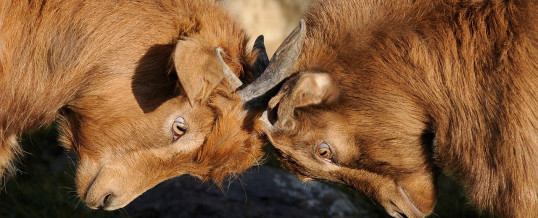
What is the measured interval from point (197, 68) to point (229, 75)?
0.30 m

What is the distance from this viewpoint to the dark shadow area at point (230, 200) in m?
7.14

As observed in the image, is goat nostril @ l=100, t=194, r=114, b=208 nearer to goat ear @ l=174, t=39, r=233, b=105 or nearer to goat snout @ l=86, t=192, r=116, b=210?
goat snout @ l=86, t=192, r=116, b=210

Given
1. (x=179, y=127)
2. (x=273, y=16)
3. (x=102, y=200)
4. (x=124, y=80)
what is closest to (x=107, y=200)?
(x=102, y=200)

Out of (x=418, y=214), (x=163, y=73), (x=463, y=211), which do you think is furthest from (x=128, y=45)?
(x=463, y=211)

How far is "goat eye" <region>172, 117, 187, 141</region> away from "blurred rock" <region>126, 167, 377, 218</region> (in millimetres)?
1739

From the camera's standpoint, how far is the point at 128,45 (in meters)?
5.21

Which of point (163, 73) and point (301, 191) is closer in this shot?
point (163, 73)

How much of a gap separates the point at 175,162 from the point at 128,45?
2.68 feet

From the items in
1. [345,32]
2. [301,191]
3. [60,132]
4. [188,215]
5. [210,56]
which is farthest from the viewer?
[301,191]

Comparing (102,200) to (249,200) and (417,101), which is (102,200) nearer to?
(249,200)

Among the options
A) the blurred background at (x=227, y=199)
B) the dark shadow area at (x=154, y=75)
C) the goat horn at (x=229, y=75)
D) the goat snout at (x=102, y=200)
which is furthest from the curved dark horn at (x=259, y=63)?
the blurred background at (x=227, y=199)

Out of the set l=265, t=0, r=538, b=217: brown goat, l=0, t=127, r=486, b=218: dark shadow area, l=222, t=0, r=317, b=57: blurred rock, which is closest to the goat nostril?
l=265, t=0, r=538, b=217: brown goat

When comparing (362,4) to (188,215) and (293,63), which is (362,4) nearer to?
(293,63)

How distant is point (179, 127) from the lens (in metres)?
5.28
